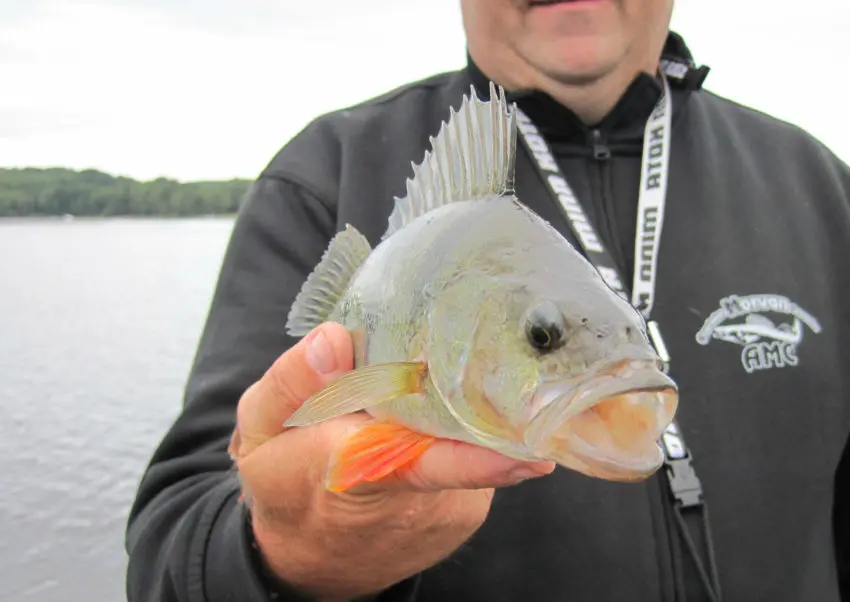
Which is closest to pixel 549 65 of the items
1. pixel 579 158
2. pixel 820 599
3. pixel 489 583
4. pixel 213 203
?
pixel 579 158

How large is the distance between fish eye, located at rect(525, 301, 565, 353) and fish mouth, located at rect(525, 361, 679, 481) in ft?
0.26

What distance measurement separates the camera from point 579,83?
255cm

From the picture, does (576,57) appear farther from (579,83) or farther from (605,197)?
(605,197)

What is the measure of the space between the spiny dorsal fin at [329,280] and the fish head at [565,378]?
0.71m

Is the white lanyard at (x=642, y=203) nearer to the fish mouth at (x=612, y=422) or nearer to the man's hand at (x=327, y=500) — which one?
the man's hand at (x=327, y=500)

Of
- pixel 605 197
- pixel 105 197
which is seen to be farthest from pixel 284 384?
pixel 105 197

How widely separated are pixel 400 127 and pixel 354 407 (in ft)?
5.11

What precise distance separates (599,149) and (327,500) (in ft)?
5.03

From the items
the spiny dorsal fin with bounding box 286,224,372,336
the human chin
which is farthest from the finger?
the human chin

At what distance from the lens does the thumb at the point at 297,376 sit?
59.1 inches

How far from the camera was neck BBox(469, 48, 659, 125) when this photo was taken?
2.56m

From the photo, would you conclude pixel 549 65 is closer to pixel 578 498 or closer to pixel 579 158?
pixel 579 158

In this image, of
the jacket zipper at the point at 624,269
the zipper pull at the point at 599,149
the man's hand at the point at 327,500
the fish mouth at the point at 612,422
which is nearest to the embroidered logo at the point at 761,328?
the jacket zipper at the point at 624,269

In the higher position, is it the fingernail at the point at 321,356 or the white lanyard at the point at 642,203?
the white lanyard at the point at 642,203
